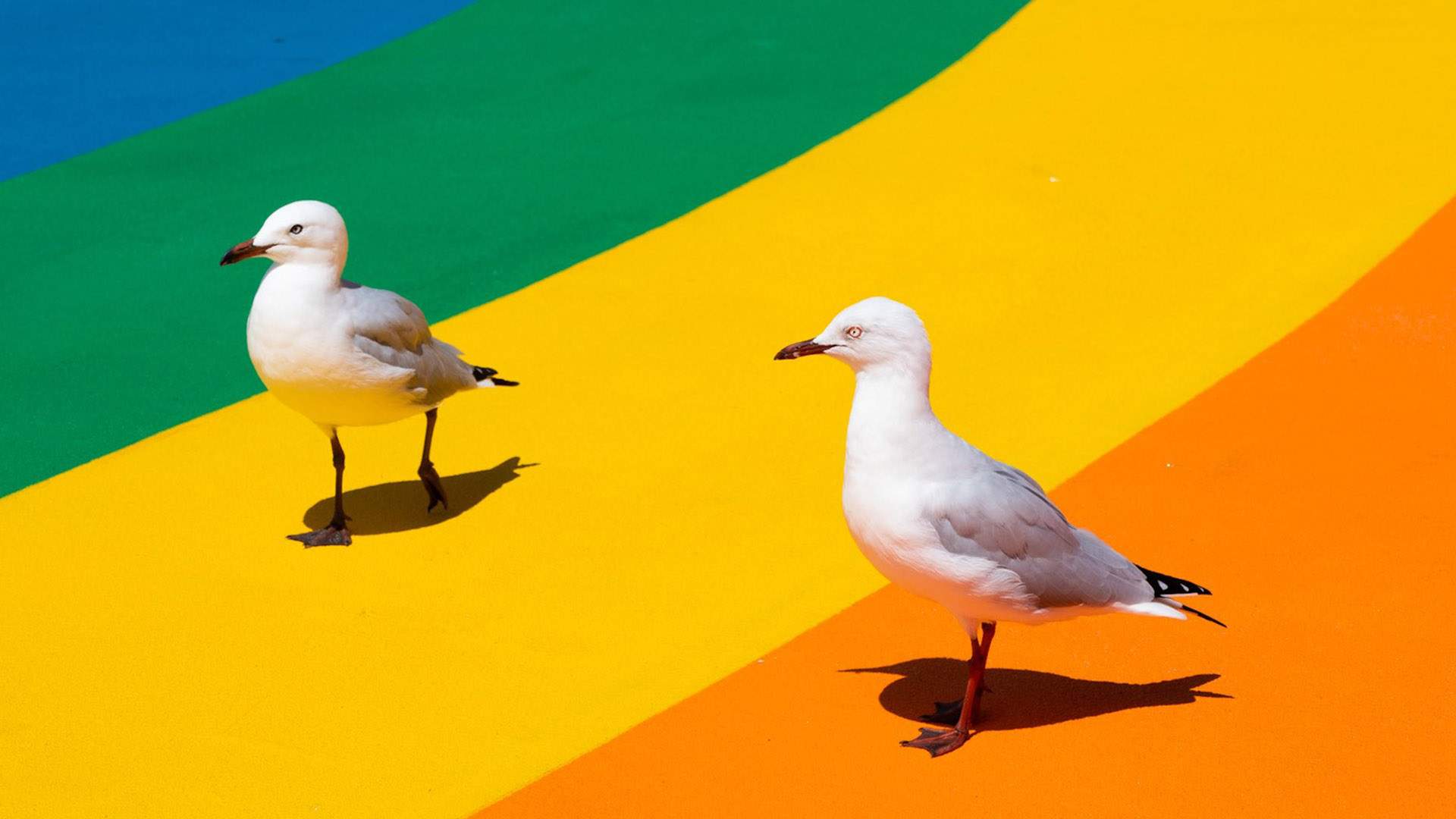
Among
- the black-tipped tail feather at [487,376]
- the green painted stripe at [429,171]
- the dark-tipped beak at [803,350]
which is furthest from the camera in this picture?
the green painted stripe at [429,171]

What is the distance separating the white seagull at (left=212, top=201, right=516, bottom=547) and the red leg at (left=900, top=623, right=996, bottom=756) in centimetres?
248

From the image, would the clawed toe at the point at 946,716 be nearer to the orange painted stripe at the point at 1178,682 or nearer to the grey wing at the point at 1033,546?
the orange painted stripe at the point at 1178,682

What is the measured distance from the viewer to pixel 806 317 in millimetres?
8141

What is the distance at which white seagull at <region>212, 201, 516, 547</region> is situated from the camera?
19.8 feet

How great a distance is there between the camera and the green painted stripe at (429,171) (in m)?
8.10

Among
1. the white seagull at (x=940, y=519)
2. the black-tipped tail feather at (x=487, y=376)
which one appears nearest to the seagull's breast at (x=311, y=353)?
the black-tipped tail feather at (x=487, y=376)

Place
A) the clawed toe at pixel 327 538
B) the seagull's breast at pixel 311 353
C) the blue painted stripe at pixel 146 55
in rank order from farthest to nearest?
1. the blue painted stripe at pixel 146 55
2. the clawed toe at pixel 327 538
3. the seagull's breast at pixel 311 353

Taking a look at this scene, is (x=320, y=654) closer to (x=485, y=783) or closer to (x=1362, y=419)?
(x=485, y=783)

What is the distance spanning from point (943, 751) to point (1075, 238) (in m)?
4.54

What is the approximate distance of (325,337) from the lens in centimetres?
603

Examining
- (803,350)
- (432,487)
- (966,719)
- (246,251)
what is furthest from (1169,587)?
(246,251)

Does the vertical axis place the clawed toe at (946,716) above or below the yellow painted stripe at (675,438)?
below

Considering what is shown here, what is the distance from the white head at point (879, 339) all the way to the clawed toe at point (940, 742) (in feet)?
3.52

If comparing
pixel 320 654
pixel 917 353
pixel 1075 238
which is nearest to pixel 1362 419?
pixel 1075 238
